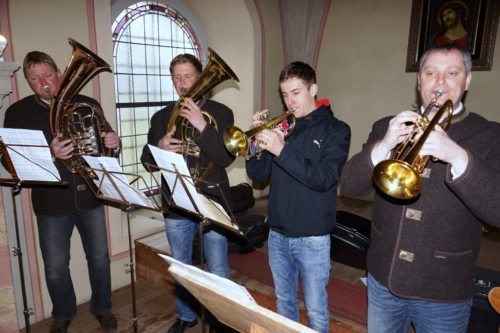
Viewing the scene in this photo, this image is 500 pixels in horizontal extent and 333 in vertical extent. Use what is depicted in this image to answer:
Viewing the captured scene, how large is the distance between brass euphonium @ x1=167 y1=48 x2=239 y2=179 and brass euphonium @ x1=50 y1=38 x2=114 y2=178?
686 mm

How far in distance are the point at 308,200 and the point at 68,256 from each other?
214cm

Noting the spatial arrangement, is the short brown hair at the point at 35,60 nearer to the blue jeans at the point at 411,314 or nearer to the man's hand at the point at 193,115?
the man's hand at the point at 193,115

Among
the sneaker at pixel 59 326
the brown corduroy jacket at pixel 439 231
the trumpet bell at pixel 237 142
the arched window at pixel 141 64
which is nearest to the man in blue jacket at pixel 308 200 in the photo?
the trumpet bell at pixel 237 142

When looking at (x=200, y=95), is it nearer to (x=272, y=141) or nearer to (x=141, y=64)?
(x=272, y=141)

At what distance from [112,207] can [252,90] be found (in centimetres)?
281

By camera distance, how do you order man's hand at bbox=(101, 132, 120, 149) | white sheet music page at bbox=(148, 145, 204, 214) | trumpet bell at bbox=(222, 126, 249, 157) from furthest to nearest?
man's hand at bbox=(101, 132, 120, 149), trumpet bell at bbox=(222, 126, 249, 157), white sheet music page at bbox=(148, 145, 204, 214)

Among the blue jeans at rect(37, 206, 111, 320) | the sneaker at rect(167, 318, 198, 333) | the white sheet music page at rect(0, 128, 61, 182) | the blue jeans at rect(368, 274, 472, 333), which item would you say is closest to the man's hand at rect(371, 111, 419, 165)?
the blue jeans at rect(368, 274, 472, 333)

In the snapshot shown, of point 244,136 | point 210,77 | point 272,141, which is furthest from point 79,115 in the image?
point 272,141

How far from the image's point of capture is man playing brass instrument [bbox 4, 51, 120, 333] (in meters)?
2.79

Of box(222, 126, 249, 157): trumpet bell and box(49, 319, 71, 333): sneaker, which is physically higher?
box(222, 126, 249, 157): trumpet bell

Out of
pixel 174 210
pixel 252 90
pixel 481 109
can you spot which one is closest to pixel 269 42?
pixel 252 90

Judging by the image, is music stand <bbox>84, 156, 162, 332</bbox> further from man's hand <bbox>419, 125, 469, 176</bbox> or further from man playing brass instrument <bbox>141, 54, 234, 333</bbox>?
man's hand <bbox>419, 125, 469, 176</bbox>

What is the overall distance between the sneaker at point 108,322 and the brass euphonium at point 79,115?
1.32 metres

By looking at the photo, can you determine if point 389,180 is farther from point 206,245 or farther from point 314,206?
point 206,245
